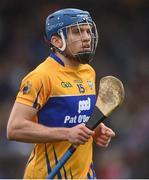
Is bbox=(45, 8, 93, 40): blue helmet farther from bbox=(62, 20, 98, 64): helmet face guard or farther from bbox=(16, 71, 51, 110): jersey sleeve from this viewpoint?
bbox=(16, 71, 51, 110): jersey sleeve

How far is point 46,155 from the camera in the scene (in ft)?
19.0

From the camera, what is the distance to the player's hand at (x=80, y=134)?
546cm

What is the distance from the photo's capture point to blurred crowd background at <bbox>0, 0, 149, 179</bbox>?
1091 cm

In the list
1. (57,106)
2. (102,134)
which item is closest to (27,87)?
(57,106)

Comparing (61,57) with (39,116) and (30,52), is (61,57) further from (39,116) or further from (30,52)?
(30,52)

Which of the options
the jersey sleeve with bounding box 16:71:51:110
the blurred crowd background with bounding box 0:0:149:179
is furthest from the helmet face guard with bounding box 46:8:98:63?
the blurred crowd background with bounding box 0:0:149:179

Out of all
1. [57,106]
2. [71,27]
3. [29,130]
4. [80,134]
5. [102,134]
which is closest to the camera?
[80,134]

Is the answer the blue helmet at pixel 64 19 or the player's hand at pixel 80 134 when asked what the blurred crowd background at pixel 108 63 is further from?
the player's hand at pixel 80 134

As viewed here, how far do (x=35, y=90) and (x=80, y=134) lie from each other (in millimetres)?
421

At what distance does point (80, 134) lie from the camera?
17.9ft

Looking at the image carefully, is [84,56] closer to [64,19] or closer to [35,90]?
[64,19]

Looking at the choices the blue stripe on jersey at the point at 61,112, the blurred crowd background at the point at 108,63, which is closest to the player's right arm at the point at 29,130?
the blue stripe on jersey at the point at 61,112

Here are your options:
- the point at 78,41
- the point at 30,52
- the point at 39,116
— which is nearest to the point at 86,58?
the point at 78,41

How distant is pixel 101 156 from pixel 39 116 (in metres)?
5.53
